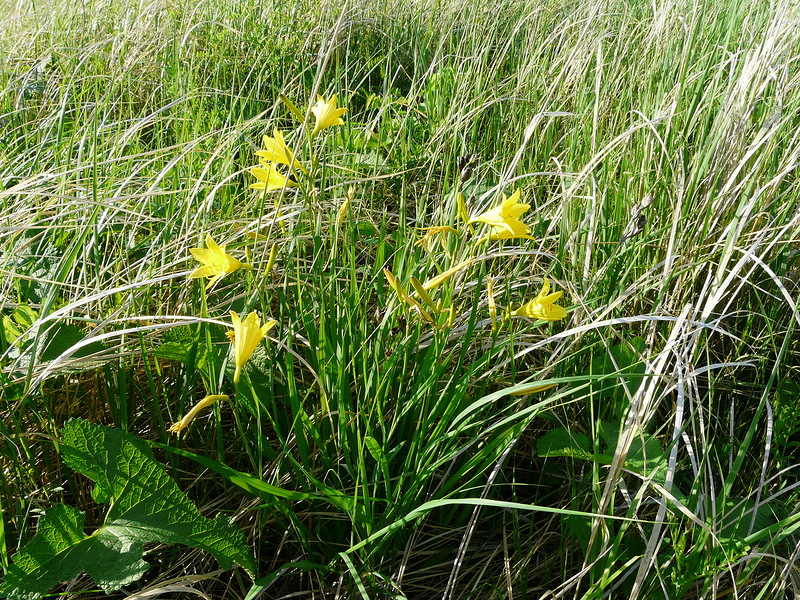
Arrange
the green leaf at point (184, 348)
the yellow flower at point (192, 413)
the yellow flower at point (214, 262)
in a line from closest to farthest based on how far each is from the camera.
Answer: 1. the yellow flower at point (192, 413)
2. the yellow flower at point (214, 262)
3. the green leaf at point (184, 348)

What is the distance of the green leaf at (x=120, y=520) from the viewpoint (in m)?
0.86

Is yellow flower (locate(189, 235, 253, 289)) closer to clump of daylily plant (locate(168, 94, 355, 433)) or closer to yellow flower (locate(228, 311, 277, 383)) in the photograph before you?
clump of daylily plant (locate(168, 94, 355, 433))

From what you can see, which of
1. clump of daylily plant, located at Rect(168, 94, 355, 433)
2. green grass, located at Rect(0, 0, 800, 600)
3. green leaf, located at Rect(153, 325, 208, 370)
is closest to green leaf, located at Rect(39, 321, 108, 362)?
green grass, located at Rect(0, 0, 800, 600)

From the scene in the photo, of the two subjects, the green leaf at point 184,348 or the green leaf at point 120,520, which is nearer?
the green leaf at point 120,520

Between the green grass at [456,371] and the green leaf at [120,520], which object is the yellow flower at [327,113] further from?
the green leaf at [120,520]

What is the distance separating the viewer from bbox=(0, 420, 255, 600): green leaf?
861mm

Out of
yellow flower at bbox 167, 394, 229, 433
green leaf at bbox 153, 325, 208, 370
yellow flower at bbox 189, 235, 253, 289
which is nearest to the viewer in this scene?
yellow flower at bbox 167, 394, 229, 433

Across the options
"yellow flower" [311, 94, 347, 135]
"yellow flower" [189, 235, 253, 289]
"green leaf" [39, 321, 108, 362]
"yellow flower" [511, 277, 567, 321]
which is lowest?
"green leaf" [39, 321, 108, 362]

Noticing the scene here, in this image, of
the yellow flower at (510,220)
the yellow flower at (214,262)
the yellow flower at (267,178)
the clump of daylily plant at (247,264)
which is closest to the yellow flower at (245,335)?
the clump of daylily plant at (247,264)

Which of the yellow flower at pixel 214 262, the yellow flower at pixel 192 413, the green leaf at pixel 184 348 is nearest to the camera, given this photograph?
the yellow flower at pixel 192 413

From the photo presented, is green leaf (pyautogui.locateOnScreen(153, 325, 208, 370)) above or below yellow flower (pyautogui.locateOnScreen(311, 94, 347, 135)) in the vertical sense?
below

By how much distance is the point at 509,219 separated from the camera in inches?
38.6

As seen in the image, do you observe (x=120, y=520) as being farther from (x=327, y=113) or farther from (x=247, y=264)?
(x=327, y=113)

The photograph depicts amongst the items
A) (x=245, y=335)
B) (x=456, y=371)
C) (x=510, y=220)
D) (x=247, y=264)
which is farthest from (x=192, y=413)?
(x=510, y=220)
